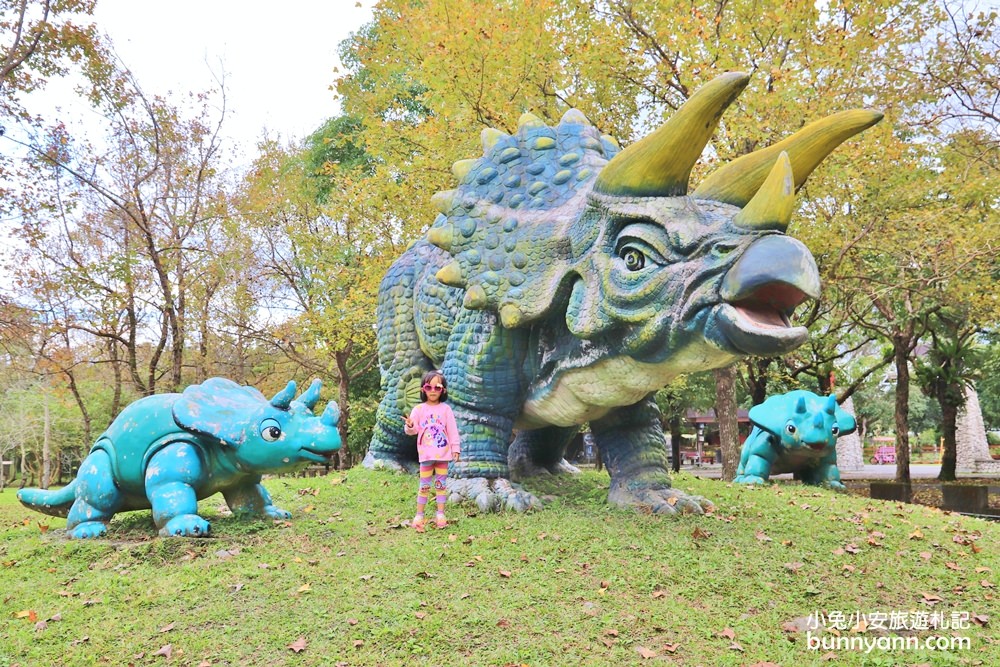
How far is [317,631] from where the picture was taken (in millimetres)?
3566

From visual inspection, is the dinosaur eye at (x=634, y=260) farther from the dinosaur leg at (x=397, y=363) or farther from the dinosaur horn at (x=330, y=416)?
the dinosaur leg at (x=397, y=363)

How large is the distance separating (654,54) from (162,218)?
36.3ft

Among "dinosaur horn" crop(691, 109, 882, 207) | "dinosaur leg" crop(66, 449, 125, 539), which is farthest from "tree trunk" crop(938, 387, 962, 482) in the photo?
"dinosaur leg" crop(66, 449, 125, 539)

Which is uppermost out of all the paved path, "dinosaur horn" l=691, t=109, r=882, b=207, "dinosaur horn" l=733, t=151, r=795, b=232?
"dinosaur horn" l=691, t=109, r=882, b=207

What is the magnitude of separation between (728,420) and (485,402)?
23.9 ft

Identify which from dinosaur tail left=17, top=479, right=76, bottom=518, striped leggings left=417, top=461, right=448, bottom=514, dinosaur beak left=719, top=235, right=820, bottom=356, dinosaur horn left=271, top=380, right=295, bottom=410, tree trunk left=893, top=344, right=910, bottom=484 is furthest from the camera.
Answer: tree trunk left=893, top=344, right=910, bottom=484

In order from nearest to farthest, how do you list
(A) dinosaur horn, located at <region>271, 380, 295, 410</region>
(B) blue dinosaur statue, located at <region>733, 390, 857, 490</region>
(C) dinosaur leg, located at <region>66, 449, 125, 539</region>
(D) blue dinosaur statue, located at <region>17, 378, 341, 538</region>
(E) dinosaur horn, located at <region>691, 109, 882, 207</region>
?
(E) dinosaur horn, located at <region>691, 109, 882, 207</region> → (D) blue dinosaur statue, located at <region>17, 378, 341, 538</region> → (C) dinosaur leg, located at <region>66, 449, 125, 539</region> → (A) dinosaur horn, located at <region>271, 380, 295, 410</region> → (B) blue dinosaur statue, located at <region>733, 390, 857, 490</region>

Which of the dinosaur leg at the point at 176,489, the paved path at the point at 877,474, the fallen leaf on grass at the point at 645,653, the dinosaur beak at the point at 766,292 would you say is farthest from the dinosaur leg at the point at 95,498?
the paved path at the point at 877,474

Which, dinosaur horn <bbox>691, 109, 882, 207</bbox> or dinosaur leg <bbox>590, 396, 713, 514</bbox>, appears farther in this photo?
dinosaur leg <bbox>590, 396, 713, 514</bbox>

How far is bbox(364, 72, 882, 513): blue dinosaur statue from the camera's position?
4.00m

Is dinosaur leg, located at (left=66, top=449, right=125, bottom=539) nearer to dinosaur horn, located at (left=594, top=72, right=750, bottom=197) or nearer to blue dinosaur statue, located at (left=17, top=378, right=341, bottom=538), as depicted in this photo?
blue dinosaur statue, located at (left=17, top=378, right=341, bottom=538)

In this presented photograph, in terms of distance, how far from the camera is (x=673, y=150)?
4285 mm

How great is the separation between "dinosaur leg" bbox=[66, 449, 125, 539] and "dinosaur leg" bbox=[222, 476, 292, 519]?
0.75 meters

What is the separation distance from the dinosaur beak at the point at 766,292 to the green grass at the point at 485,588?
58.7 inches
